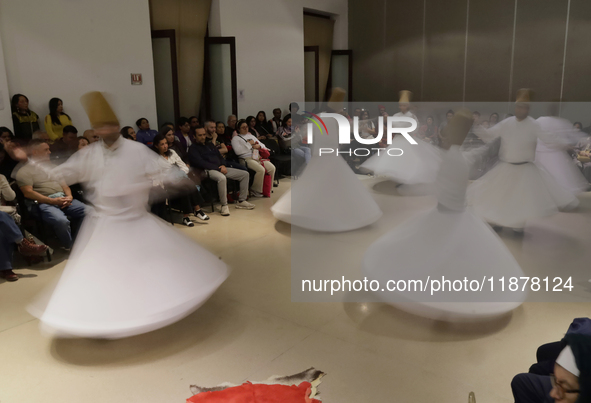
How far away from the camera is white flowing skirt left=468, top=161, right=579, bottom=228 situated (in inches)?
194

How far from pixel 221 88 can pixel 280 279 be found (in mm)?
6029

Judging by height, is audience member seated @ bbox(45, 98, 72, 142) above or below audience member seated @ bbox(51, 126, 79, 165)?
above

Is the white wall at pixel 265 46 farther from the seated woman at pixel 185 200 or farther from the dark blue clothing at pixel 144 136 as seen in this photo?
the seated woman at pixel 185 200

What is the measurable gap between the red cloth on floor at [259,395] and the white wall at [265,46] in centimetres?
776

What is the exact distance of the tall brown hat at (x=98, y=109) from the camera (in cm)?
291

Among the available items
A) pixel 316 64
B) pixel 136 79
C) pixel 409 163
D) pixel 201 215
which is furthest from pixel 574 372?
pixel 316 64

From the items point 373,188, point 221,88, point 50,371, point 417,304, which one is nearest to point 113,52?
point 221,88

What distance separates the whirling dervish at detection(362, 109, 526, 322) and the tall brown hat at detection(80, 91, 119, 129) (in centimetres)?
203

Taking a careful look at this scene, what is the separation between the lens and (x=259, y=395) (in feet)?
8.18

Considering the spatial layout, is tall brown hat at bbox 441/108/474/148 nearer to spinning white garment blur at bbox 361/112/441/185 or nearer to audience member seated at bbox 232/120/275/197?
spinning white garment blur at bbox 361/112/441/185

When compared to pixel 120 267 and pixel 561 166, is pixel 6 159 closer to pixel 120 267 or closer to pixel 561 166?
pixel 120 267

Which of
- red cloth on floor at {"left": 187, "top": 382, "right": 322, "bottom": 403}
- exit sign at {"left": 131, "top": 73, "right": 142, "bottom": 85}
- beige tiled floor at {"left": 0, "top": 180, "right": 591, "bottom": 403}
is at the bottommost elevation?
beige tiled floor at {"left": 0, "top": 180, "right": 591, "bottom": 403}

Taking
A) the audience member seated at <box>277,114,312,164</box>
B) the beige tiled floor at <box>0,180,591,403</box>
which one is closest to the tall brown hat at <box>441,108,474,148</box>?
the beige tiled floor at <box>0,180,591,403</box>

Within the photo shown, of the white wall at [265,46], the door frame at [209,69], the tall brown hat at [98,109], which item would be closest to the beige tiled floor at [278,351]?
the tall brown hat at [98,109]
